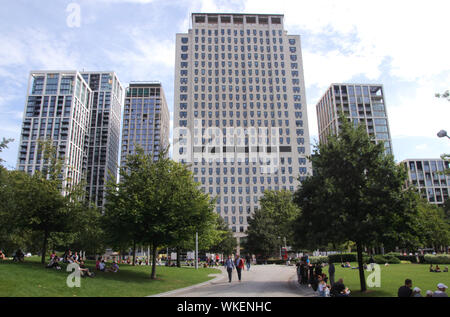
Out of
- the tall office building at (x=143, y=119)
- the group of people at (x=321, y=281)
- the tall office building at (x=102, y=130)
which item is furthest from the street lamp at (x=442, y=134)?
the tall office building at (x=143, y=119)

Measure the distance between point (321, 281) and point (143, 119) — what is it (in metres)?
172

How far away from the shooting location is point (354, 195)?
17156 mm

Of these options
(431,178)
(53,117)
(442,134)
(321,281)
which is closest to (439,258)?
(442,134)

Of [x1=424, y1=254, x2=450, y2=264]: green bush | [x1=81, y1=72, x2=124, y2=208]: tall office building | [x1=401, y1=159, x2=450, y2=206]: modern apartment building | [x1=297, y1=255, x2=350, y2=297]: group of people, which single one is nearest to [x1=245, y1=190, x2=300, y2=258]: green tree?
[x1=424, y1=254, x2=450, y2=264]: green bush

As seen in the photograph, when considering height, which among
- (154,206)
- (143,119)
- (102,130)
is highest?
(143,119)

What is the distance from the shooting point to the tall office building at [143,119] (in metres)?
175

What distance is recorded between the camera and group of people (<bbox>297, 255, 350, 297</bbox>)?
12467 mm

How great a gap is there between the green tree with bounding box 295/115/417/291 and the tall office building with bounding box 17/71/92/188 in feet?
444

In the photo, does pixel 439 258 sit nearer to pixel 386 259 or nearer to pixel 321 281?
pixel 386 259

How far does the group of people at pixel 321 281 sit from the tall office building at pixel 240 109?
265 feet

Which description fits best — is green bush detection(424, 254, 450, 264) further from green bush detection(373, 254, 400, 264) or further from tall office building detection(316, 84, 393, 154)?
tall office building detection(316, 84, 393, 154)

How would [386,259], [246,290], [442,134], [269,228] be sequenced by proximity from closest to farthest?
[442,134]
[246,290]
[386,259]
[269,228]

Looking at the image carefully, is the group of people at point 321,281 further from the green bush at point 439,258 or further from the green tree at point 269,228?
the green tree at point 269,228
